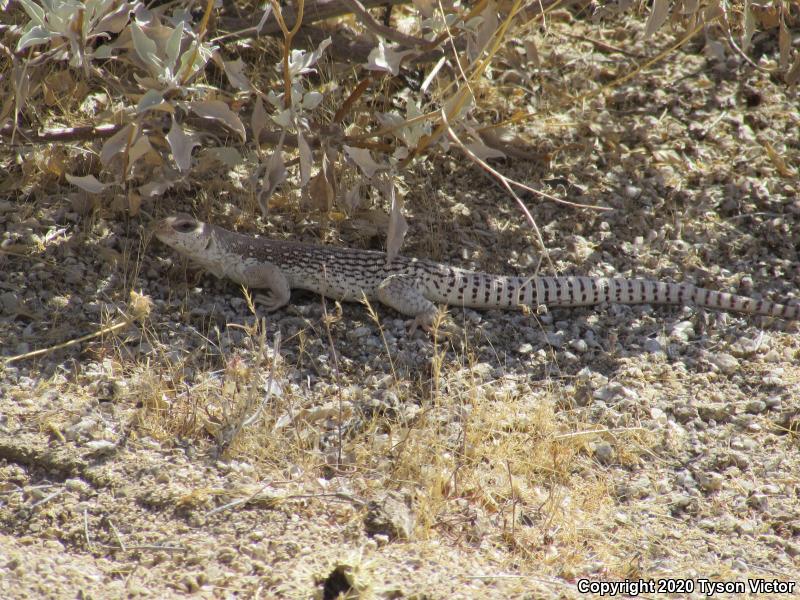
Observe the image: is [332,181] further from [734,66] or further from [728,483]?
[734,66]

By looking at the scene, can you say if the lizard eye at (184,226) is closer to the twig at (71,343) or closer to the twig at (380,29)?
the twig at (71,343)

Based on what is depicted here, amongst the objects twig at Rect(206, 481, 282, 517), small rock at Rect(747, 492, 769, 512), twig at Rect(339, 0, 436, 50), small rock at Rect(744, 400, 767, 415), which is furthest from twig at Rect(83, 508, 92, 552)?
small rock at Rect(744, 400, 767, 415)

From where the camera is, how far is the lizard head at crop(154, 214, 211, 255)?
19.8 ft

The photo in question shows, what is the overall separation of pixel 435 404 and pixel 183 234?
2.16 meters

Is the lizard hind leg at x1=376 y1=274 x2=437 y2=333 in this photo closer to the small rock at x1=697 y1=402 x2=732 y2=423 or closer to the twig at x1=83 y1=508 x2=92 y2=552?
the small rock at x1=697 y1=402 x2=732 y2=423

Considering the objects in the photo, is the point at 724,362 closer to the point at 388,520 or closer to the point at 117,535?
the point at 388,520

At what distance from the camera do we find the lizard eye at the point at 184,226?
6056 millimetres

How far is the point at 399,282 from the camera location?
6.16m

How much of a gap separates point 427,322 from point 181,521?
2.42 meters

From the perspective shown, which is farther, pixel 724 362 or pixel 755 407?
pixel 724 362

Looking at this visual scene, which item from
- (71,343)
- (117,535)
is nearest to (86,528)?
(117,535)

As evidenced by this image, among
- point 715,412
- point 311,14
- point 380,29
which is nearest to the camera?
point 715,412

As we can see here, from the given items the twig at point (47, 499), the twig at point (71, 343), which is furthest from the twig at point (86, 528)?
the twig at point (71, 343)

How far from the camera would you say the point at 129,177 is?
19.5 feet
